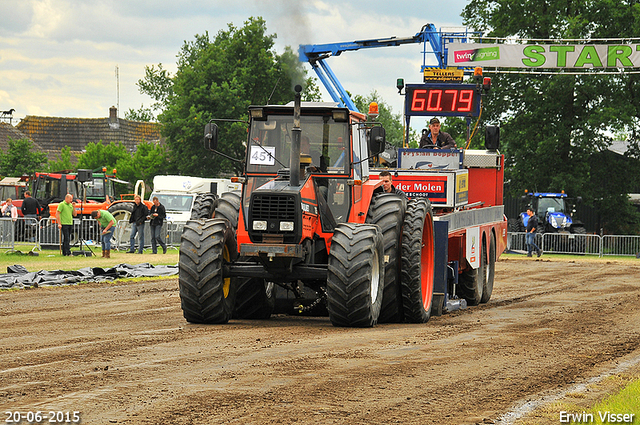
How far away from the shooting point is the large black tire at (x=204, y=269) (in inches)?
404

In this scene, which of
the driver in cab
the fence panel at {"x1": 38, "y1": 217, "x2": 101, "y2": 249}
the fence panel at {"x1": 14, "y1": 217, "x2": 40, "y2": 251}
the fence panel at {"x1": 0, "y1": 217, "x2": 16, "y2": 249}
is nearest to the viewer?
the driver in cab

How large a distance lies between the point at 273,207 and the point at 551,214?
30.9 metres

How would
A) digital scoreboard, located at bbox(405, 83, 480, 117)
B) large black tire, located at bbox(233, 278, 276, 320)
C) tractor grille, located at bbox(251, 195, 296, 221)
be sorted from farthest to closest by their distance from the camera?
digital scoreboard, located at bbox(405, 83, 480, 117)
large black tire, located at bbox(233, 278, 276, 320)
tractor grille, located at bbox(251, 195, 296, 221)

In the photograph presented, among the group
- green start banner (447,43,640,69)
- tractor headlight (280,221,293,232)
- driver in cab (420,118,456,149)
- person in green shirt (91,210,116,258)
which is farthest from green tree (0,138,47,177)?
tractor headlight (280,221,293,232)

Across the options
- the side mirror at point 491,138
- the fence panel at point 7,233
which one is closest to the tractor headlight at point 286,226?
the side mirror at point 491,138

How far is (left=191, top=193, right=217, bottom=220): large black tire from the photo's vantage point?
38.8ft

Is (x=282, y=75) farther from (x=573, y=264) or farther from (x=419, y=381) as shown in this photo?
(x=419, y=381)

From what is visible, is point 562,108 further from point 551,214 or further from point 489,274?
point 489,274

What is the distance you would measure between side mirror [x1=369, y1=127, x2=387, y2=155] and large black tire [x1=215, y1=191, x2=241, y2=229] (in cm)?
197

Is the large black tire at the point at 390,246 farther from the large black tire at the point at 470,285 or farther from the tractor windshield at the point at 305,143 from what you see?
the large black tire at the point at 470,285

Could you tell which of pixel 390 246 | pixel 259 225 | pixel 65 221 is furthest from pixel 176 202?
pixel 259 225

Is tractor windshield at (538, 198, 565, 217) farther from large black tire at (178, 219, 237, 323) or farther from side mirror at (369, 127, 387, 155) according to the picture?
large black tire at (178, 219, 237, 323)

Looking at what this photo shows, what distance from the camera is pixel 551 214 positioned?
39.0 m

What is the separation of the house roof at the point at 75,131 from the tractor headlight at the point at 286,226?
6162 cm
